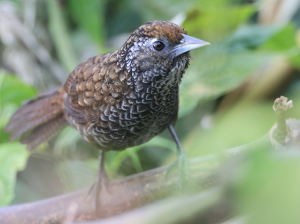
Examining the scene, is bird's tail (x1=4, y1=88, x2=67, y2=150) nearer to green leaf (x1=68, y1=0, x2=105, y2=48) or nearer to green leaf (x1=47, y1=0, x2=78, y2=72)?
green leaf (x1=68, y1=0, x2=105, y2=48)

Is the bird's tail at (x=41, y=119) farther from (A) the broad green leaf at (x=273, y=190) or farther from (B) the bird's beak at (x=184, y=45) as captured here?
(A) the broad green leaf at (x=273, y=190)

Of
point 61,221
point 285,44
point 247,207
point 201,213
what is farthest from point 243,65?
point 247,207

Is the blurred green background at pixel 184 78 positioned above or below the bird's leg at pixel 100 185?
above

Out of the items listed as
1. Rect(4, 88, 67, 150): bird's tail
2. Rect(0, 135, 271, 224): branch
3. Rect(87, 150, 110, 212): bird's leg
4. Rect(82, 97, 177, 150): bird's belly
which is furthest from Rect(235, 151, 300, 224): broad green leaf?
Rect(4, 88, 67, 150): bird's tail

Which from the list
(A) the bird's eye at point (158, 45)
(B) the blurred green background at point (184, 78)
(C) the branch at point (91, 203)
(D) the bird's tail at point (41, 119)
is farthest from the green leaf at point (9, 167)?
(A) the bird's eye at point (158, 45)

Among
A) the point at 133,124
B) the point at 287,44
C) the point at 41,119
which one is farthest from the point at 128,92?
the point at 287,44

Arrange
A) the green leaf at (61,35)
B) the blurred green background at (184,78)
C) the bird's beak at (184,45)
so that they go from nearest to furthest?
the blurred green background at (184,78)
the bird's beak at (184,45)
the green leaf at (61,35)

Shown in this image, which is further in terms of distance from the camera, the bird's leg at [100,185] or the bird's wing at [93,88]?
the bird's leg at [100,185]

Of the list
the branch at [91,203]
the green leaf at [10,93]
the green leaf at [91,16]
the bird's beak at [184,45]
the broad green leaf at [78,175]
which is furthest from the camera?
the green leaf at [91,16]
